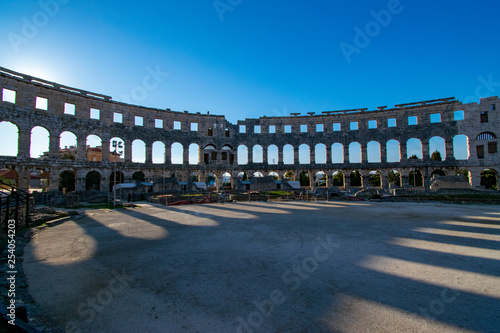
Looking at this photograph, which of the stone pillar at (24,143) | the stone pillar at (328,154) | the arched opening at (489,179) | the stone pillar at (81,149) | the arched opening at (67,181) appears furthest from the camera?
the arched opening at (489,179)

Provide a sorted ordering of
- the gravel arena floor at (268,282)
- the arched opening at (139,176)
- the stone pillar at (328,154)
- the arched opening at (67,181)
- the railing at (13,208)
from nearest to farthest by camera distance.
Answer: the gravel arena floor at (268,282), the railing at (13,208), the arched opening at (67,181), the arched opening at (139,176), the stone pillar at (328,154)

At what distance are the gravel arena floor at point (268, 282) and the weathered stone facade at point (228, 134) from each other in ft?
87.9

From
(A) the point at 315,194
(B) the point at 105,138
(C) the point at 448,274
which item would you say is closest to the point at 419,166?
(A) the point at 315,194

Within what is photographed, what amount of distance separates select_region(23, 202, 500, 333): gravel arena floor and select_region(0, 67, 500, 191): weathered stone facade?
26777 mm

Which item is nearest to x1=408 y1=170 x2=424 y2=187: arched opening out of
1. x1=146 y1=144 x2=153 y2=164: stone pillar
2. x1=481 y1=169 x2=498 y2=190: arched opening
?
x1=481 y1=169 x2=498 y2=190: arched opening

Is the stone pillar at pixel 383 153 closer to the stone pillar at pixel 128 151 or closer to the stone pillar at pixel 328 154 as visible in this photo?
Answer: the stone pillar at pixel 328 154

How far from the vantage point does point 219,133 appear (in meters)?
38.8

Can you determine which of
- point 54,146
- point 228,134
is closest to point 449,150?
point 228,134

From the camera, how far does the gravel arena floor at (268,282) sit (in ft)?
10.2

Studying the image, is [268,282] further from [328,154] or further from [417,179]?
[417,179]

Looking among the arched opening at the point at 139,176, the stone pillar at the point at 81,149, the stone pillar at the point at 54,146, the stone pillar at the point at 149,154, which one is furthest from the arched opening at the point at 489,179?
the stone pillar at the point at 54,146

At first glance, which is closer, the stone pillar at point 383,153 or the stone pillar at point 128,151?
the stone pillar at point 128,151

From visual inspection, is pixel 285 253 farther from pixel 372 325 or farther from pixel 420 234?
pixel 420 234

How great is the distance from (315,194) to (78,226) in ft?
67.9
